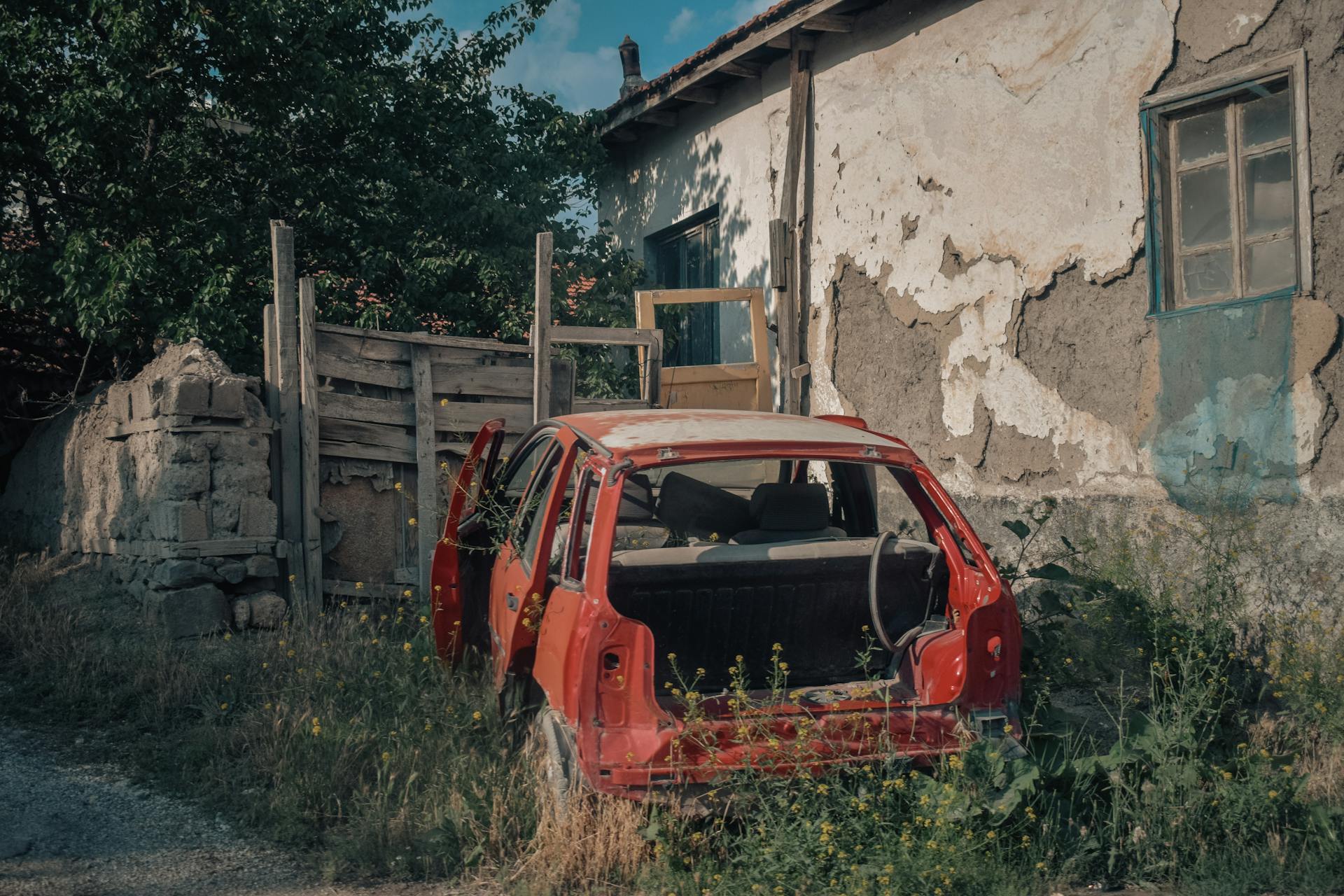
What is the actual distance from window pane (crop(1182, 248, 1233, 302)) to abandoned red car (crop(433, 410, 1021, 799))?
290 centimetres

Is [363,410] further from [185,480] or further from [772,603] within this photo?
[772,603]

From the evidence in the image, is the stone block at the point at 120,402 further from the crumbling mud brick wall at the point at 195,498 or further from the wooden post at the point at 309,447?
the wooden post at the point at 309,447

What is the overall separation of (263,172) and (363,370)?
3565mm

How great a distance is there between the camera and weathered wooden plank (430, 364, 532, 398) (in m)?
7.84

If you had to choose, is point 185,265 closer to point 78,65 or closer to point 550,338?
point 78,65

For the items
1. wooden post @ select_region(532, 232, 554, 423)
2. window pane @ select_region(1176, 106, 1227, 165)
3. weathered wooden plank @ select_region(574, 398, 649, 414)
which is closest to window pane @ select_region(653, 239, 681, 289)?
weathered wooden plank @ select_region(574, 398, 649, 414)

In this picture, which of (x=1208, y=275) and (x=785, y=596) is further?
(x=1208, y=275)

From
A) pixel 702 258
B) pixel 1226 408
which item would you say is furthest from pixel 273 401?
pixel 1226 408

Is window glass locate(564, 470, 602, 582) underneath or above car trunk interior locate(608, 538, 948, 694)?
above

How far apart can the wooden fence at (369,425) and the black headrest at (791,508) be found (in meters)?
3.13

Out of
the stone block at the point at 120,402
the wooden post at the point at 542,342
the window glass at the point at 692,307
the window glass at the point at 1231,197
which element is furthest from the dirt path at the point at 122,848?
the window glass at the point at 692,307

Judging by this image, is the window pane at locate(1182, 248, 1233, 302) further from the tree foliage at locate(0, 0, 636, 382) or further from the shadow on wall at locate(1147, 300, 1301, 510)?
the tree foliage at locate(0, 0, 636, 382)

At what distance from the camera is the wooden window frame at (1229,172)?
598 centimetres

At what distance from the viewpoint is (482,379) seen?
798 cm
